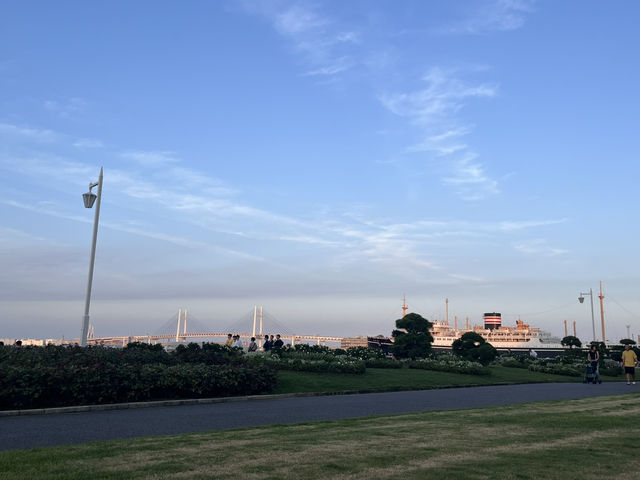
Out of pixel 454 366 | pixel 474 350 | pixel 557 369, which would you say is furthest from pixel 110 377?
pixel 474 350

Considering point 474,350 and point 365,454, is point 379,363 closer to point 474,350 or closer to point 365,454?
point 474,350

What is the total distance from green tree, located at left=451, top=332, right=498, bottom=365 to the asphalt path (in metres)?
20.8

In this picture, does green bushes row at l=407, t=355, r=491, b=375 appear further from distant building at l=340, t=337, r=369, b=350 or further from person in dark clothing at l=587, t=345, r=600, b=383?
distant building at l=340, t=337, r=369, b=350

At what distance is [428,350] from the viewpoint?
45.9 m

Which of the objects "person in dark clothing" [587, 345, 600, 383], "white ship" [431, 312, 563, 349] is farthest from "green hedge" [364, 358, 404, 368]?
"white ship" [431, 312, 563, 349]

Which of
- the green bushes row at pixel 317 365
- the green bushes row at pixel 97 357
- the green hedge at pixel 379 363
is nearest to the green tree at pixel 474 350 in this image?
the green hedge at pixel 379 363

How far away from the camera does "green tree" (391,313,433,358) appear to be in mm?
45188

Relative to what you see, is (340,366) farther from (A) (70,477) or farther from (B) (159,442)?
(A) (70,477)

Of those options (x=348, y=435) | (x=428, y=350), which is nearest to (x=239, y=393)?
(x=348, y=435)

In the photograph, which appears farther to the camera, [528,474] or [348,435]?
A: [348,435]

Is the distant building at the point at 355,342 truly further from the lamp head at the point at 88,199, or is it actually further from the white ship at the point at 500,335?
the lamp head at the point at 88,199

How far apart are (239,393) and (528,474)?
12442mm

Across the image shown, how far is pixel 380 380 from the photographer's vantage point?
23.6m

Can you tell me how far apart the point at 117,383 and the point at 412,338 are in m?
32.7
